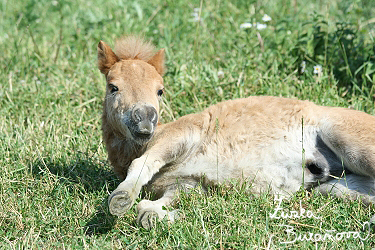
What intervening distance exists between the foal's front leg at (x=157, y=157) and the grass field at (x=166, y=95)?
31 centimetres

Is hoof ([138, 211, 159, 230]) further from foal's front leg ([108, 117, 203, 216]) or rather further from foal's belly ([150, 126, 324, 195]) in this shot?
foal's belly ([150, 126, 324, 195])

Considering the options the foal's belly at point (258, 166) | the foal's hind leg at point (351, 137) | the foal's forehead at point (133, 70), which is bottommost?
the foal's belly at point (258, 166)

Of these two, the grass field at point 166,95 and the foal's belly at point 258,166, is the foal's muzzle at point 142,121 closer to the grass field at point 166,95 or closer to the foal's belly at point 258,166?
the foal's belly at point 258,166

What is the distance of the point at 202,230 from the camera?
11.7 ft

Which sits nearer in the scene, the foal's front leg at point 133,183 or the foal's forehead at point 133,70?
the foal's front leg at point 133,183

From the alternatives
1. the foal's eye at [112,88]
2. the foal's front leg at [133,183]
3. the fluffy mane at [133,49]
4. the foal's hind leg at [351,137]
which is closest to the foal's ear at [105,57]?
the fluffy mane at [133,49]

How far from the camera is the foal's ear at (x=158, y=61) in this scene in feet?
15.9

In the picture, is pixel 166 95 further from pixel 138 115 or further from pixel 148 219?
pixel 148 219

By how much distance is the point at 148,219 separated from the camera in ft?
12.3

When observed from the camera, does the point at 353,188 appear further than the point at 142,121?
Yes

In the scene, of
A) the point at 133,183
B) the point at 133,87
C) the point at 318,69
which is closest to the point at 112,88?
the point at 133,87

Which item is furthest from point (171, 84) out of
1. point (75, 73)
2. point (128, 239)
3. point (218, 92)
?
point (128, 239)

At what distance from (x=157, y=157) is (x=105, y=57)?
1.22 m

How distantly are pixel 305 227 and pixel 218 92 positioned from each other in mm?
2873
